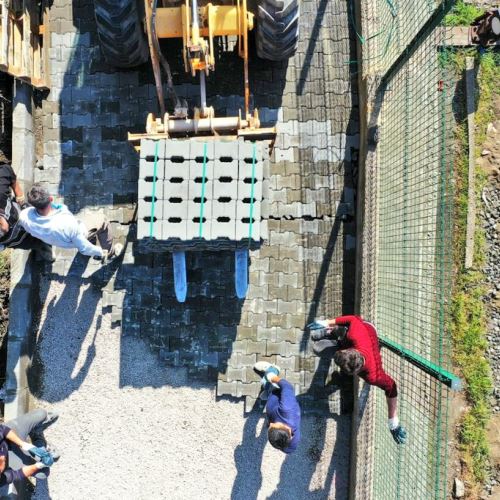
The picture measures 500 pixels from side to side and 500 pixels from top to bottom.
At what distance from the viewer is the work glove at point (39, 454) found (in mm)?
6250

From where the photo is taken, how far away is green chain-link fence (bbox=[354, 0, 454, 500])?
636 centimetres

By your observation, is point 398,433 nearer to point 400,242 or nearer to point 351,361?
point 351,361

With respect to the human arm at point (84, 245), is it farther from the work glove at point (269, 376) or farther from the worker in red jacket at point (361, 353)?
the worker in red jacket at point (361, 353)

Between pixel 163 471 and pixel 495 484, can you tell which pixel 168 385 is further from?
pixel 495 484

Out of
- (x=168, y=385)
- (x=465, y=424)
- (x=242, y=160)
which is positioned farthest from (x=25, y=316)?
(x=465, y=424)

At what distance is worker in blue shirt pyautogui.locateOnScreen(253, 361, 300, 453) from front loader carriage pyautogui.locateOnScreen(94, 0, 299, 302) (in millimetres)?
1769

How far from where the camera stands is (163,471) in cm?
686

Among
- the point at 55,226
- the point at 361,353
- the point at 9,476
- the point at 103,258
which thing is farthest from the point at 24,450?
the point at 361,353

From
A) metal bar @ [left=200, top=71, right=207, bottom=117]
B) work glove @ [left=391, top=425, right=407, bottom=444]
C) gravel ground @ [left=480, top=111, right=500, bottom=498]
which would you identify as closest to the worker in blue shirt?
work glove @ [left=391, top=425, right=407, bottom=444]

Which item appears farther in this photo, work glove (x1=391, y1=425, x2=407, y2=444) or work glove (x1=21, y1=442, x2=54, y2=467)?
work glove (x1=21, y1=442, x2=54, y2=467)

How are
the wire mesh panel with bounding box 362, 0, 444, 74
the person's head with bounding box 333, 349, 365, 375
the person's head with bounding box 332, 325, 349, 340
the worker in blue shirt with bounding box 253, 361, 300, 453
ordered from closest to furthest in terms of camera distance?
the person's head with bounding box 333, 349, 365, 375 < the worker in blue shirt with bounding box 253, 361, 300, 453 < the person's head with bounding box 332, 325, 349, 340 < the wire mesh panel with bounding box 362, 0, 444, 74

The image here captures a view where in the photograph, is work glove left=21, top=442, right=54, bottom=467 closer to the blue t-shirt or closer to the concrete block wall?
the concrete block wall

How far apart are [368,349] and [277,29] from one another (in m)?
4.00

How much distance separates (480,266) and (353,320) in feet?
8.81
